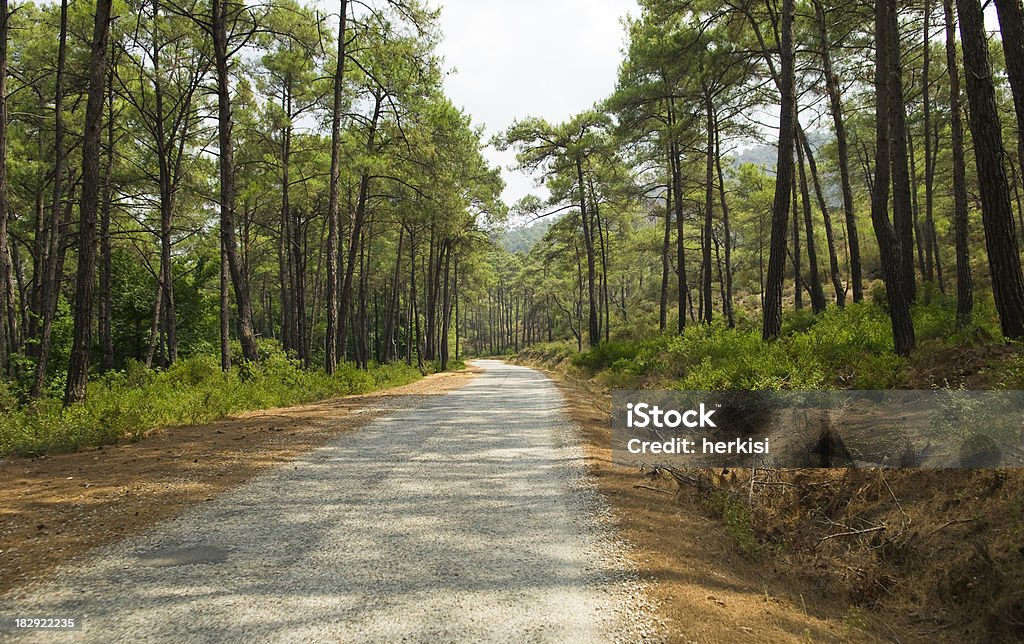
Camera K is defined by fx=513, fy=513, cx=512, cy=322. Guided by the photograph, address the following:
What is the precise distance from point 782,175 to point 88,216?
14141 mm

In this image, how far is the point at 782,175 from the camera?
12211 millimetres

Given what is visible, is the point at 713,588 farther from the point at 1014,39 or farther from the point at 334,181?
the point at 334,181

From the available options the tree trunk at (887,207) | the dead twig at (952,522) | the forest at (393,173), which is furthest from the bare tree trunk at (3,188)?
the tree trunk at (887,207)

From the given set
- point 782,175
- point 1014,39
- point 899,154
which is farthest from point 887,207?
point 1014,39

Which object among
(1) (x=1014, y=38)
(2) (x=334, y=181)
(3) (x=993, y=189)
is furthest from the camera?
(2) (x=334, y=181)

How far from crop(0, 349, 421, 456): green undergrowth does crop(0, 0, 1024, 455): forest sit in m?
0.06

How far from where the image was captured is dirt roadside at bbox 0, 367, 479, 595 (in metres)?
3.68

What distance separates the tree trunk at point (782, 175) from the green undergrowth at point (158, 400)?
11.7 m

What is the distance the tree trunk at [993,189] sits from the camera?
666cm

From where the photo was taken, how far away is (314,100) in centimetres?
1934

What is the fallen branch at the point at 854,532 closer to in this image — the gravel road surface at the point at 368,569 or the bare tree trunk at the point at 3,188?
the gravel road surface at the point at 368,569

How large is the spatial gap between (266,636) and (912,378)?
25.5ft

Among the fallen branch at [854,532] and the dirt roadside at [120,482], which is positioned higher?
the dirt roadside at [120,482]

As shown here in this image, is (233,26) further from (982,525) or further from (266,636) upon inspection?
(982,525)
